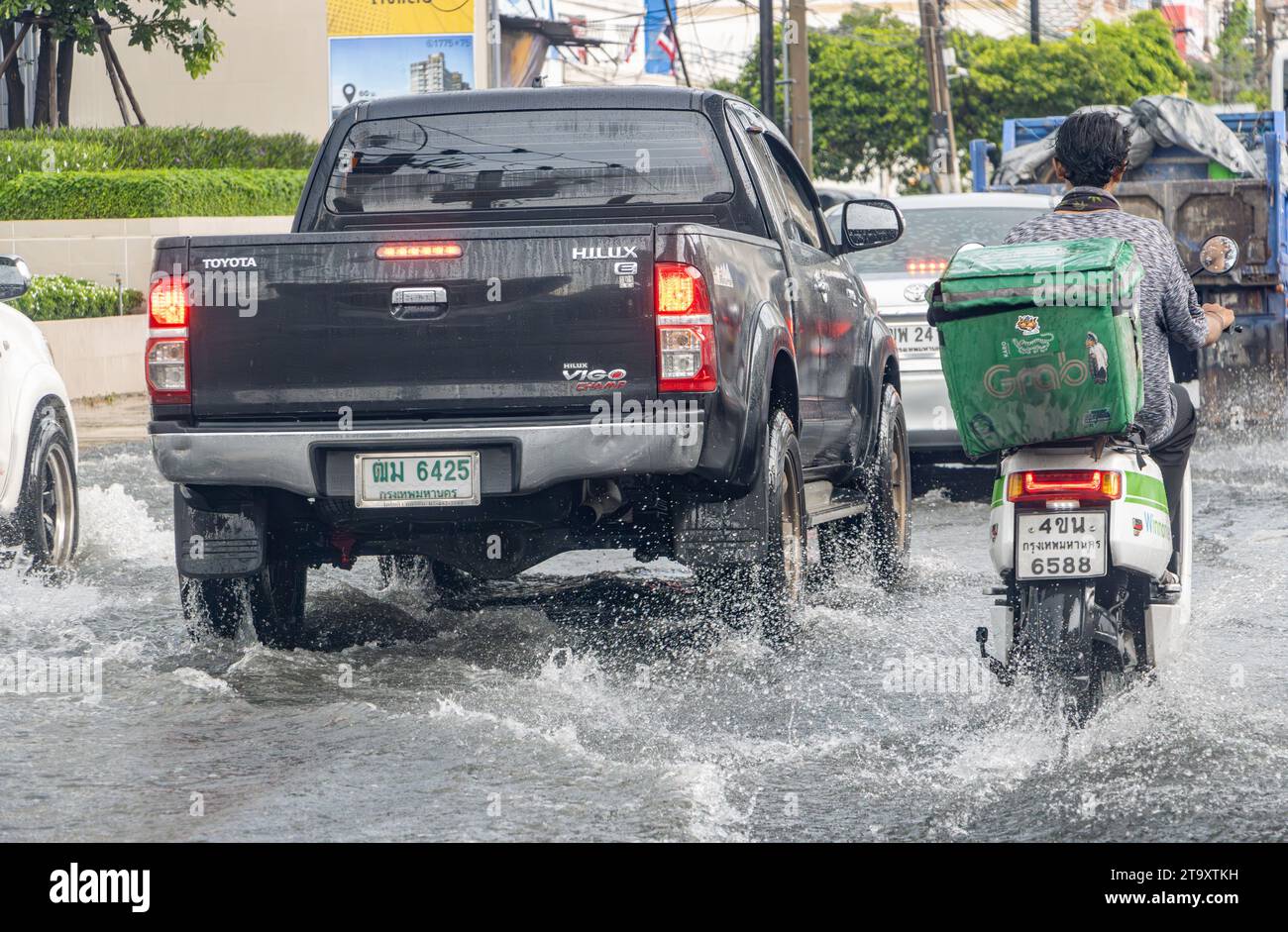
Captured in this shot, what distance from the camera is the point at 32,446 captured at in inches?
354

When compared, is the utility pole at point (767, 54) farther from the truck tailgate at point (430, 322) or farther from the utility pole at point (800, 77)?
the truck tailgate at point (430, 322)

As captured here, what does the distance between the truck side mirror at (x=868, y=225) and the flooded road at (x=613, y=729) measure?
4.90 feet

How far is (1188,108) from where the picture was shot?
18.0 m

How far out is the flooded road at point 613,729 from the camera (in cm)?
491

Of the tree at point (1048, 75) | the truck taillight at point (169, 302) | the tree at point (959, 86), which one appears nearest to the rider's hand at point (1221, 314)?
the truck taillight at point (169, 302)

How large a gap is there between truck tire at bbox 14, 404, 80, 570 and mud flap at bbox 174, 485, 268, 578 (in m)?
2.23

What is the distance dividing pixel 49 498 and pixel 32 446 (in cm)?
47

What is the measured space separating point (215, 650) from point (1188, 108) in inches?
513

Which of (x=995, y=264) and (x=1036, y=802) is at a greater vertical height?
(x=995, y=264)

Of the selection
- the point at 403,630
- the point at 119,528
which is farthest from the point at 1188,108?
the point at 403,630

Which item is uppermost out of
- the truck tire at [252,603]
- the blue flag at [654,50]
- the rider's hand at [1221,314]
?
the blue flag at [654,50]

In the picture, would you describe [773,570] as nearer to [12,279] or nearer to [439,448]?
[439,448]

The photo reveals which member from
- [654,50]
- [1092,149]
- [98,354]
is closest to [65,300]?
[98,354]
